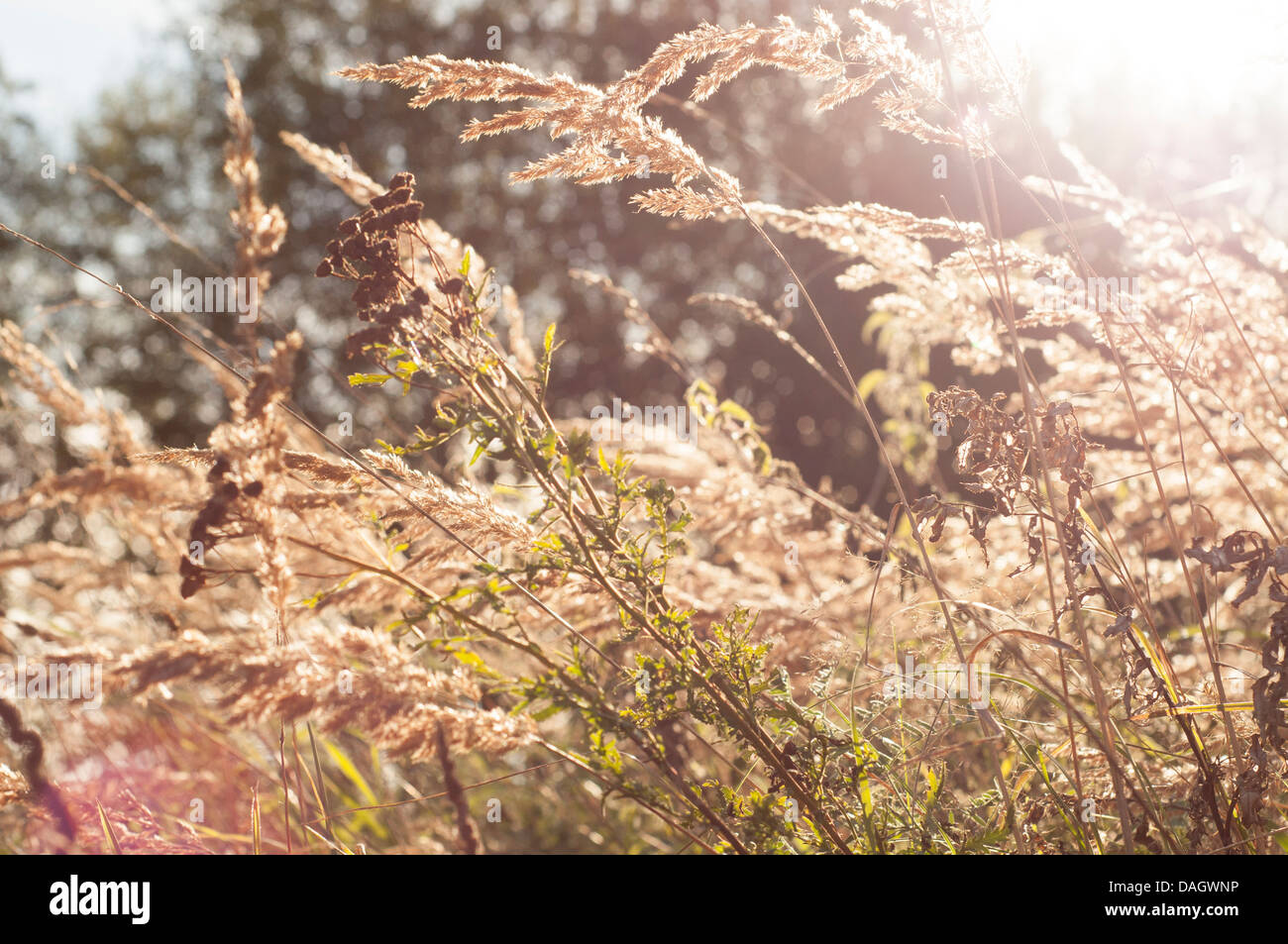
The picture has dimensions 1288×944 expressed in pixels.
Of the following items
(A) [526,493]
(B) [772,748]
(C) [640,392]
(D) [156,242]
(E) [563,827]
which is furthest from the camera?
(D) [156,242]

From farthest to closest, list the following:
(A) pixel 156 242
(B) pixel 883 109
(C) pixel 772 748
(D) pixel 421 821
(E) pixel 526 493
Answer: (A) pixel 156 242 < (D) pixel 421 821 < (E) pixel 526 493 < (B) pixel 883 109 < (C) pixel 772 748

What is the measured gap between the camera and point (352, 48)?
26.6 ft

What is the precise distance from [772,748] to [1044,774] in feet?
1.15

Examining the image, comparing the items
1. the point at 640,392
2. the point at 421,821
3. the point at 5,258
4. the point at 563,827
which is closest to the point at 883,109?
the point at 421,821

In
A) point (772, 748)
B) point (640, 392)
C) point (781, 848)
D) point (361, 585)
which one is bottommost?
point (781, 848)

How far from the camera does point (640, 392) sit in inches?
301
